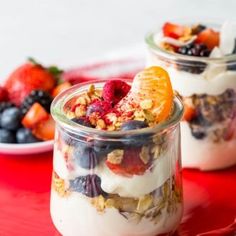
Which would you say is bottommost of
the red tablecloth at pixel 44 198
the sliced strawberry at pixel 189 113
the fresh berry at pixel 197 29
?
the red tablecloth at pixel 44 198

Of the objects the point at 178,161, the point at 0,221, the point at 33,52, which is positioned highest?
the point at 178,161

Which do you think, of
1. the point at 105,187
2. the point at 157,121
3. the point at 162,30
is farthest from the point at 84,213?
the point at 162,30

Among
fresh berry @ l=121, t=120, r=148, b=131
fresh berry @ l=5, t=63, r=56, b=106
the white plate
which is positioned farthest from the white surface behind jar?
fresh berry @ l=121, t=120, r=148, b=131

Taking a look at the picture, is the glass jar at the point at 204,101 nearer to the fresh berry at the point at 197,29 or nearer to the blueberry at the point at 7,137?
the fresh berry at the point at 197,29

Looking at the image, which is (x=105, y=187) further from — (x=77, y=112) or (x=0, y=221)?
(x=0, y=221)

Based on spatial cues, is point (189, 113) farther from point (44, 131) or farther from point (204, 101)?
point (44, 131)

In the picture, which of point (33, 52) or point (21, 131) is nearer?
point (21, 131)

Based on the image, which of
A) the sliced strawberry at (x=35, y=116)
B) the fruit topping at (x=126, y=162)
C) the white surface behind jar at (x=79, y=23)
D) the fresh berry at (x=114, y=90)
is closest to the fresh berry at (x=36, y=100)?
the sliced strawberry at (x=35, y=116)
